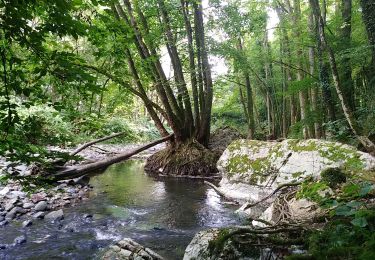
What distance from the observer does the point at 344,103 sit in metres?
6.70

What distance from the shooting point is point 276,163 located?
7266mm

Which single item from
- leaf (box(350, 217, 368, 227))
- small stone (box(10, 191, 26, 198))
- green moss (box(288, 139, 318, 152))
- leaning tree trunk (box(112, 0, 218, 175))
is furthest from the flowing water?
leaf (box(350, 217, 368, 227))

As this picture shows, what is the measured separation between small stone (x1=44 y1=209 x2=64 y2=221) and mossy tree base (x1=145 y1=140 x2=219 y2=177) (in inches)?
203

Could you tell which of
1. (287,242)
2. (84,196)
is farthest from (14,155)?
(84,196)

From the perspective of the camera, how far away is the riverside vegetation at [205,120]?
2.41m

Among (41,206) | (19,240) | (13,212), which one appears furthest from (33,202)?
(19,240)

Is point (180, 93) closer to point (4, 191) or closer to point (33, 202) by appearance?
point (33, 202)

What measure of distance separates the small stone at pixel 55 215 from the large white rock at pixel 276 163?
3626 millimetres

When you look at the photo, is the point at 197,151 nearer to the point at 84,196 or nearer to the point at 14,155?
the point at 84,196

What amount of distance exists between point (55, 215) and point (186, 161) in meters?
5.51

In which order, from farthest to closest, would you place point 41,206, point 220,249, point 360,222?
point 41,206, point 220,249, point 360,222

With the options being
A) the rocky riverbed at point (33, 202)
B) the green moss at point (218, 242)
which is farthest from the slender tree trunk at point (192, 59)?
the green moss at point (218, 242)

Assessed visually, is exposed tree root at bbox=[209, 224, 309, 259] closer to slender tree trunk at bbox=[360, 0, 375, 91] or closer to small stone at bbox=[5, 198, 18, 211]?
slender tree trunk at bbox=[360, 0, 375, 91]

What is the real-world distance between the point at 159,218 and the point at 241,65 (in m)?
8.31
